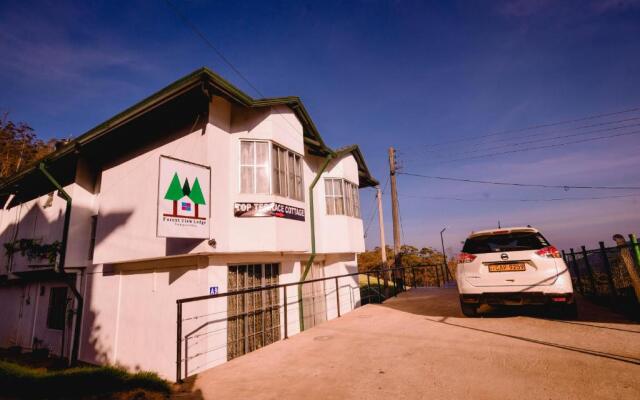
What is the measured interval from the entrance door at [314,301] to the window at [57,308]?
34.6 feet

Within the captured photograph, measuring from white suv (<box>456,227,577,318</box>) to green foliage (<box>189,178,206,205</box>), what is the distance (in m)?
6.23

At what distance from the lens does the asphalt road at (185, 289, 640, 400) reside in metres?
3.58

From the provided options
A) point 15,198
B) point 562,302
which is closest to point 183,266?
point 562,302

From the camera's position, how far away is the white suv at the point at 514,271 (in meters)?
5.98

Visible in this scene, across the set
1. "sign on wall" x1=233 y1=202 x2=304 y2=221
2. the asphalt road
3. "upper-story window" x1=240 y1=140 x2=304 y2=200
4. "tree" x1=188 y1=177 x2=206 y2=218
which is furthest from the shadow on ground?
"tree" x1=188 y1=177 x2=206 y2=218

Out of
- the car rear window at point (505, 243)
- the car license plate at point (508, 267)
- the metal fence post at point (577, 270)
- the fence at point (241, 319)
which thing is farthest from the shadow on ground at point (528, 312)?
the fence at point (241, 319)

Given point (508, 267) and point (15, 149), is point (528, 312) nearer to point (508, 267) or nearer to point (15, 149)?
point (508, 267)

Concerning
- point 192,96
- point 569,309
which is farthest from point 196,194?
point 569,309

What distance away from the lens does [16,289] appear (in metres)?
16.2

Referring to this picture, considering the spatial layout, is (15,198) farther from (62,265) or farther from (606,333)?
(606,333)

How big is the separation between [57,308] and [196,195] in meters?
11.8

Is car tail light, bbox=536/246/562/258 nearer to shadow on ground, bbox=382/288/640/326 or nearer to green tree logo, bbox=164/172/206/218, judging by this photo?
shadow on ground, bbox=382/288/640/326

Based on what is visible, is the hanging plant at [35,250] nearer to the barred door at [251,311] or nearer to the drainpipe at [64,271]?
the drainpipe at [64,271]

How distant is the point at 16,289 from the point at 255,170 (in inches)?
673
